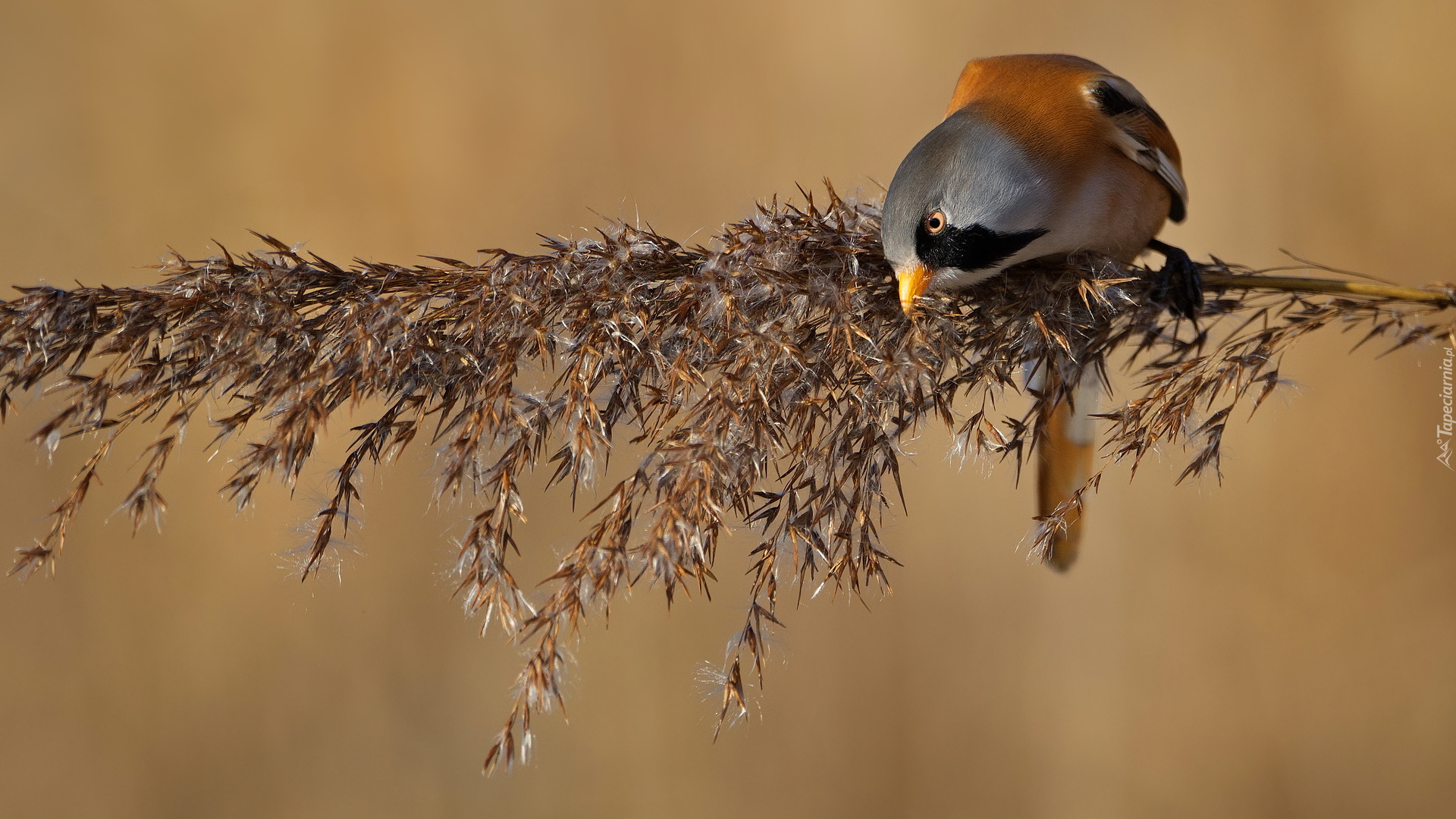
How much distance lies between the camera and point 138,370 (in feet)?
2.07

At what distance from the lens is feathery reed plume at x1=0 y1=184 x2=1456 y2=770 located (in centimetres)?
59

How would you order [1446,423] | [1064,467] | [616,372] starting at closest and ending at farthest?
[616,372] → [1064,467] → [1446,423]

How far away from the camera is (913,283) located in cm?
66

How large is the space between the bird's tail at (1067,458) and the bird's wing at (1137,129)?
25 centimetres

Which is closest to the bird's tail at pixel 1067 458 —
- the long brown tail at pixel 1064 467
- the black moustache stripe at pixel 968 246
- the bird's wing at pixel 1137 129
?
the long brown tail at pixel 1064 467

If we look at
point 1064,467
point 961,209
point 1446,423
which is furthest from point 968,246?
point 1446,423

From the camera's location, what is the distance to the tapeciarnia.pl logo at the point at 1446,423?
1.08 meters

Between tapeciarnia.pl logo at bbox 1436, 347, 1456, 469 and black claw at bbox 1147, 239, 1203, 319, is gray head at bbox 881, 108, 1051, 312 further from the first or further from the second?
tapeciarnia.pl logo at bbox 1436, 347, 1456, 469

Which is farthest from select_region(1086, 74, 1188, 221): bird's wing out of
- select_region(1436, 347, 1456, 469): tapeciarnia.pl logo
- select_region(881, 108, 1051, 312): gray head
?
select_region(1436, 347, 1456, 469): tapeciarnia.pl logo

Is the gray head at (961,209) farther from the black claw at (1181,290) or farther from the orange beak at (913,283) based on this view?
the black claw at (1181,290)

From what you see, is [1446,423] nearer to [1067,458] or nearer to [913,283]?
[1067,458]

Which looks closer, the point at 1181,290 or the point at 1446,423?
the point at 1181,290

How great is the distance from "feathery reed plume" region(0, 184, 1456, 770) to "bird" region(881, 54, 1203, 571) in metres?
0.06

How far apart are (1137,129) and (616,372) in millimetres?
635
